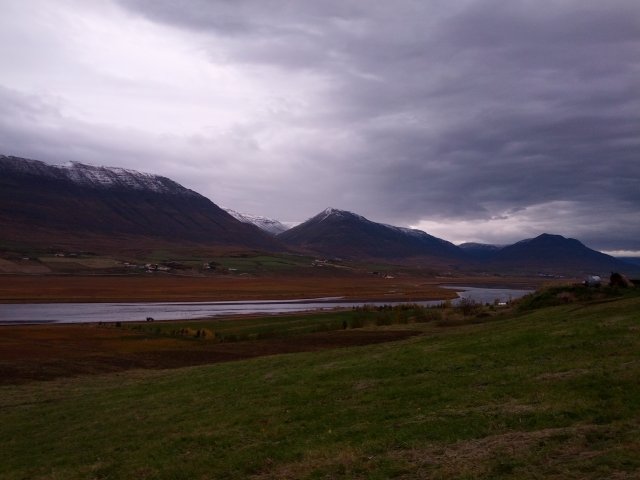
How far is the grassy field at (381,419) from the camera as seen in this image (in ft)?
32.2

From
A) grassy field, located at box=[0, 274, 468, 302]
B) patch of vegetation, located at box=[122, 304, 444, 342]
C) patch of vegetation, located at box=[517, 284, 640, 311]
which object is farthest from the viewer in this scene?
grassy field, located at box=[0, 274, 468, 302]

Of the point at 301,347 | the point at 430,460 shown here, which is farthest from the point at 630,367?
Answer: the point at 301,347

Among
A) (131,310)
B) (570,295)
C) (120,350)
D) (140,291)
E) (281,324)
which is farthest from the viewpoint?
(140,291)

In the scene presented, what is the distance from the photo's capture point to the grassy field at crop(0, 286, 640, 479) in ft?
32.2

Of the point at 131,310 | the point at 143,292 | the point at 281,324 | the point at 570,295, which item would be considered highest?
the point at 570,295

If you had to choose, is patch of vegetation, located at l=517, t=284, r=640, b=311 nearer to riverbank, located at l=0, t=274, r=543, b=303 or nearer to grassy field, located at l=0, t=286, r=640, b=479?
grassy field, located at l=0, t=286, r=640, b=479

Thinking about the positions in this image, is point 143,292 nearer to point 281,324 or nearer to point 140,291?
Answer: point 140,291

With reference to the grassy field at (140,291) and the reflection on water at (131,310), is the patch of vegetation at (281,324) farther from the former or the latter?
the grassy field at (140,291)

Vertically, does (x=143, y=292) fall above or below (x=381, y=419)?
below

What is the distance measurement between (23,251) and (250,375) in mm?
175063

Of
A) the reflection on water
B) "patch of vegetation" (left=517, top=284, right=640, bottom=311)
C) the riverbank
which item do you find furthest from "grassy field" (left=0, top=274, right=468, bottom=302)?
"patch of vegetation" (left=517, top=284, right=640, bottom=311)

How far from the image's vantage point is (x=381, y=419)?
12883mm

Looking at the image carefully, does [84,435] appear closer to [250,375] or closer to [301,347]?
[250,375]

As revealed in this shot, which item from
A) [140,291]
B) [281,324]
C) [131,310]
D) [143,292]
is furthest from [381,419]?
[140,291]
